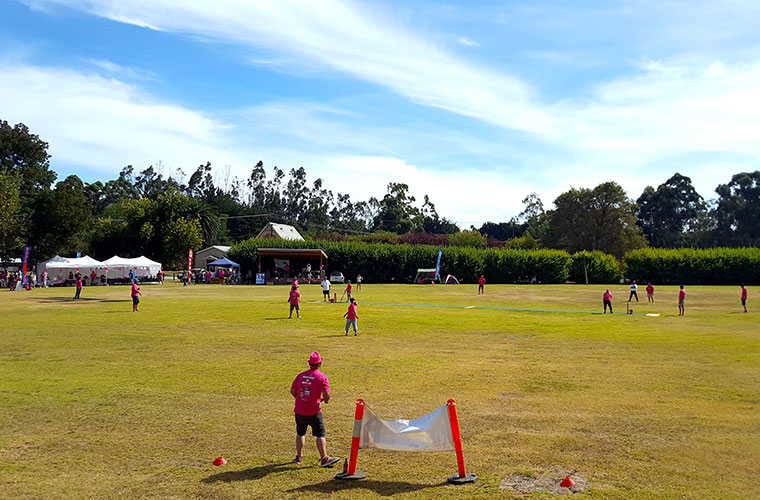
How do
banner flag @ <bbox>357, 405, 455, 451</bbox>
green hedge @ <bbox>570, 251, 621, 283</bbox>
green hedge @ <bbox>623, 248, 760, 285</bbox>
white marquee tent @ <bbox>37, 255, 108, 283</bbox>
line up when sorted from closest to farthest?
banner flag @ <bbox>357, 405, 455, 451</bbox> → white marquee tent @ <bbox>37, 255, 108, 283</bbox> → green hedge @ <bbox>623, 248, 760, 285</bbox> → green hedge @ <bbox>570, 251, 621, 283</bbox>

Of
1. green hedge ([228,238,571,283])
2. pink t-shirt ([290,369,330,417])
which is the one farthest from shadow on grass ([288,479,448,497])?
green hedge ([228,238,571,283])

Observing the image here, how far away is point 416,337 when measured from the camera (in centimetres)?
2498

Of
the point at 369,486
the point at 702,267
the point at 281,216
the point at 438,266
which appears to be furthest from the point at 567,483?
the point at 281,216

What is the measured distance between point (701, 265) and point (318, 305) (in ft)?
220

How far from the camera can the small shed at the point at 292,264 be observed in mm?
77625

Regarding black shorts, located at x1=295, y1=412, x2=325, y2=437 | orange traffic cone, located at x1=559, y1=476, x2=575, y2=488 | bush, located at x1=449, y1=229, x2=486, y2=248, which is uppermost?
bush, located at x1=449, y1=229, x2=486, y2=248

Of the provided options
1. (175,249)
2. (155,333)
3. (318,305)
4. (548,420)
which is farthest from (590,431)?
(175,249)

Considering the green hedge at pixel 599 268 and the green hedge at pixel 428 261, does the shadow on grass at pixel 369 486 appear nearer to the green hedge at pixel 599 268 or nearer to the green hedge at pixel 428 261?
the green hedge at pixel 428 261

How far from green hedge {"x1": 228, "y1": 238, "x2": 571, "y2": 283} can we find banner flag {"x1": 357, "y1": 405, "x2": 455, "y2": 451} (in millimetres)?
75079

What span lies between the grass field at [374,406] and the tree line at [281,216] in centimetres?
5286

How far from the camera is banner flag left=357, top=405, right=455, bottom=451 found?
344 inches

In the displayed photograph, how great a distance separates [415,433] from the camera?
345 inches

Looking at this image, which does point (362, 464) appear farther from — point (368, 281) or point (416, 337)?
point (368, 281)

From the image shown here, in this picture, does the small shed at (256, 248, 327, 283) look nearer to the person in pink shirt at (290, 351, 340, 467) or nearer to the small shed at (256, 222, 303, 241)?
the small shed at (256, 222, 303, 241)
